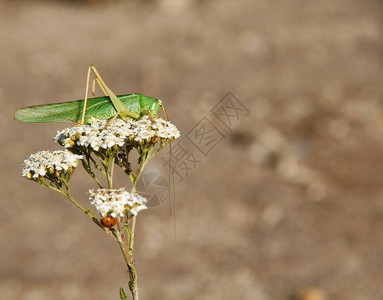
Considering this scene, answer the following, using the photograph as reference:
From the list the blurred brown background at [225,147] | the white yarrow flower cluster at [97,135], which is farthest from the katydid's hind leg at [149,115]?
the blurred brown background at [225,147]

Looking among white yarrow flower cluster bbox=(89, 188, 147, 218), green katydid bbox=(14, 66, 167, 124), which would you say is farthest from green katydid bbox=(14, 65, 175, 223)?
white yarrow flower cluster bbox=(89, 188, 147, 218)

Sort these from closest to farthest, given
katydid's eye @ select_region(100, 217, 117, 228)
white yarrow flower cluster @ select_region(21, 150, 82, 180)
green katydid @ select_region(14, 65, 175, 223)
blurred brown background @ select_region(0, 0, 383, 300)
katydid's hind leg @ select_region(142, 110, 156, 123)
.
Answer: katydid's eye @ select_region(100, 217, 117, 228) < white yarrow flower cluster @ select_region(21, 150, 82, 180) < katydid's hind leg @ select_region(142, 110, 156, 123) < green katydid @ select_region(14, 65, 175, 223) < blurred brown background @ select_region(0, 0, 383, 300)

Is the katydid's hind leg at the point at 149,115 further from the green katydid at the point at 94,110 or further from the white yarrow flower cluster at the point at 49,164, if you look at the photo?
the white yarrow flower cluster at the point at 49,164

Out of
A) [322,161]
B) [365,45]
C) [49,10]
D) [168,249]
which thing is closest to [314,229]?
[322,161]

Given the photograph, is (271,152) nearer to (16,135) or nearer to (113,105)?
(16,135)

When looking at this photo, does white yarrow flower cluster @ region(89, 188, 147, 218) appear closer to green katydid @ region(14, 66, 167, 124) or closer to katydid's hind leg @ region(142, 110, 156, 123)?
katydid's hind leg @ region(142, 110, 156, 123)
